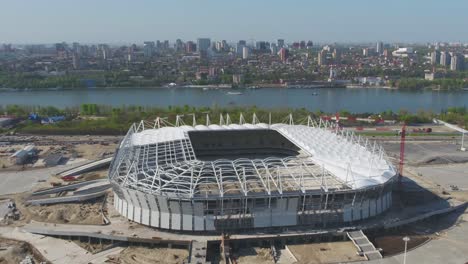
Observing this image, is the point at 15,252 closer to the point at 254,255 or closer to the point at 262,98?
the point at 254,255

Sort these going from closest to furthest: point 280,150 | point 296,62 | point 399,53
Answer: point 280,150, point 296,62, point 399,53

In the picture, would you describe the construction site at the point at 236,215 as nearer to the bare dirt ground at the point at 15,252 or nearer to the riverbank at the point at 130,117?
the bare dirt ground at the point at 15,252

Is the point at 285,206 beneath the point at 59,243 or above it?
above

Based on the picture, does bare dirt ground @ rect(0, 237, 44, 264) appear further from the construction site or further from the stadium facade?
the stadium facade

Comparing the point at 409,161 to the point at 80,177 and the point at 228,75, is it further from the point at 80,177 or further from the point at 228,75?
the point at 228,75

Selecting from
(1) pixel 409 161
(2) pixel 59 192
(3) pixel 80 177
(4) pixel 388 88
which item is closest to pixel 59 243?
(2) pixel 59 192

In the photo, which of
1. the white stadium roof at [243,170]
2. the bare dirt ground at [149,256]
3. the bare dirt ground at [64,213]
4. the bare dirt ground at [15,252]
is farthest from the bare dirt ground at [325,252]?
the bare dirt ground at [15,252]

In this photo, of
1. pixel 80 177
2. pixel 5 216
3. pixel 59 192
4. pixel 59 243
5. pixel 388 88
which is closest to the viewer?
pixel 59 243
